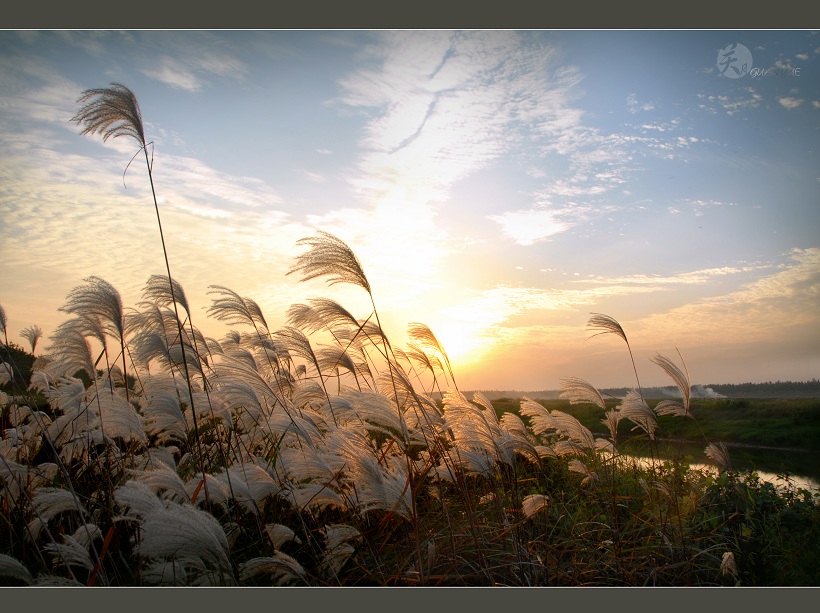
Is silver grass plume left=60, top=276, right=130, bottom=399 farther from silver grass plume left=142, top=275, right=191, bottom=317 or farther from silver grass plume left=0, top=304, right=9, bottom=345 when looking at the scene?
silver grass plume left=0, top=304, right=9, bottom=345

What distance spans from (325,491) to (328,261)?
103 centimetres

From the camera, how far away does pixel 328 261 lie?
2623 mm

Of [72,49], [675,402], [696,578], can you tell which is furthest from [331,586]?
[72,49]

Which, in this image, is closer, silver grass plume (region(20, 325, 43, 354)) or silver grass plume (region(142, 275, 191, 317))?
silver grass plume (region(142, 275, 191, 317))

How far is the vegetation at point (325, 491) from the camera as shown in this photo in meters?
2.36

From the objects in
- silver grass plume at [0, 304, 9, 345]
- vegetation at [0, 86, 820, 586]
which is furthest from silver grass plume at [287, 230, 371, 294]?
silver grass plume at [0, 304, 9, 345]

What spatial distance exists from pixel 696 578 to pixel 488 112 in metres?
2.93

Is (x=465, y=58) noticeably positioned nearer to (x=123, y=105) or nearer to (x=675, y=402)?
(x=123, y=105)

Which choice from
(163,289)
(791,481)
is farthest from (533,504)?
(163,289)

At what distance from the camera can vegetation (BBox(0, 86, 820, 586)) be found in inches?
92.9

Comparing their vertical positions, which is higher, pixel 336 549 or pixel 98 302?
pixel 98 302

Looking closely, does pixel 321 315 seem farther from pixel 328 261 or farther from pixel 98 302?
pixel 98 302

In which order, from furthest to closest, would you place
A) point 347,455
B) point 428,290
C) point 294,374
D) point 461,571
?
point 294,374, point 428,290, point 461,571, point 347,455

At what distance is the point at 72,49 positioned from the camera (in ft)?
11.2
